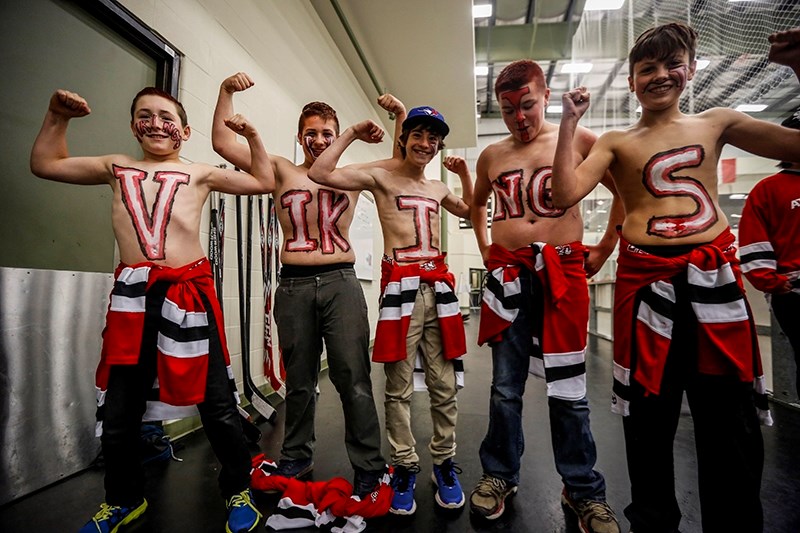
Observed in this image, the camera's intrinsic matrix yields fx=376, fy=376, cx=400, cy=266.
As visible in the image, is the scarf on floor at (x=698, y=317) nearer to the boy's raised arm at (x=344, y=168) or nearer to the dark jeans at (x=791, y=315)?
the boy's raised arm at (x=344, y=168)

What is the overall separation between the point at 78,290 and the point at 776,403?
442 cm

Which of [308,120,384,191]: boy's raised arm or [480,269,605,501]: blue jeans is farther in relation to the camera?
[308,120,384,191]: boy's raised arm

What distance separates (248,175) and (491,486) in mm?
1483

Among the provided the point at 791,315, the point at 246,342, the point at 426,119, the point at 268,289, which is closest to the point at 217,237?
the point at 268,289

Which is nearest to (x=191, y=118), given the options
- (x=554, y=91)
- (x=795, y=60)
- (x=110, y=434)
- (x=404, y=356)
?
(x=110, y=434)

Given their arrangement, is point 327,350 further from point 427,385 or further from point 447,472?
point 447,472

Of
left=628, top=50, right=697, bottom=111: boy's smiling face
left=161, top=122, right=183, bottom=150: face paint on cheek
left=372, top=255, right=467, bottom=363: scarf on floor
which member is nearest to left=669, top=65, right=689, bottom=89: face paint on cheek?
left=628, top=50, right=697, bottom=111: boy's smiling face

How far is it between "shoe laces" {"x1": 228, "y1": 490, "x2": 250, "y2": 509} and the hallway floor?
0.08 m

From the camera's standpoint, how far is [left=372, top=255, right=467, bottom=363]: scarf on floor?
1.42 metres

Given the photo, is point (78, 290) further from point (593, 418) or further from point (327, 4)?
point (327, 4)

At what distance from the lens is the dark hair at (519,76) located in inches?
54.0

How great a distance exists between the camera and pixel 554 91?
8.64 metres

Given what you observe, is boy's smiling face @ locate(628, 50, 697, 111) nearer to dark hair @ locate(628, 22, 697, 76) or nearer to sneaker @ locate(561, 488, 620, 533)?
dark hair @ locate(628, 22, 697, 76)

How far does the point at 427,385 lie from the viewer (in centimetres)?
150
